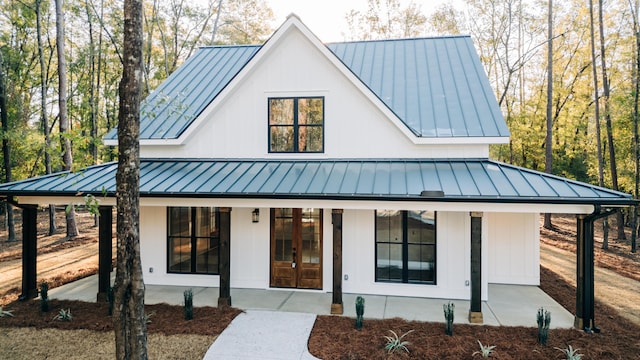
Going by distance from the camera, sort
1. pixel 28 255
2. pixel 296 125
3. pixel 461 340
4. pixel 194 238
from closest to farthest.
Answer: pixel 461 340
pixel 28 255
pixel 296 125
pixel 194 238

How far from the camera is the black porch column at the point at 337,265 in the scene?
345 inches

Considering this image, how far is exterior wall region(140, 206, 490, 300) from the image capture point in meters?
9.84

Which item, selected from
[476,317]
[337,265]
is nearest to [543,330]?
[476,317]

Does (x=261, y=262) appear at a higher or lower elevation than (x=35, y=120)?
lower

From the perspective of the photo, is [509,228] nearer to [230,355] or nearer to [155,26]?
[230,355]

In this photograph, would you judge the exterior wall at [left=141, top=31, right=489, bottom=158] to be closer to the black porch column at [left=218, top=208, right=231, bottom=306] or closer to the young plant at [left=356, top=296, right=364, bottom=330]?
the black porch column at [left=218, top=208, right=231, bottom=306]

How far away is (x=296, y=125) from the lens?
428 inches

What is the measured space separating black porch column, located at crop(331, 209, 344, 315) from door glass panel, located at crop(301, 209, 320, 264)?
5.40ft

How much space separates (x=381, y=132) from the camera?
34.4 feet

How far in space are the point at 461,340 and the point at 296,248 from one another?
15.2ft

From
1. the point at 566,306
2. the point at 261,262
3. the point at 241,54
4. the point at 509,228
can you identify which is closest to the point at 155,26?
the point at 241,54

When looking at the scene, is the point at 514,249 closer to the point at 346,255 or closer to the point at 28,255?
the point at 346,255

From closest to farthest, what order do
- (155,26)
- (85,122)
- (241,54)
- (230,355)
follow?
(230,355)
(241,54)
(155,26)
(85,122)

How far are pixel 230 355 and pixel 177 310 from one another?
269 cm
